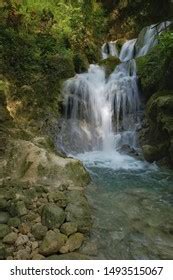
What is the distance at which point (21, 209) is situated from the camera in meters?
4.64

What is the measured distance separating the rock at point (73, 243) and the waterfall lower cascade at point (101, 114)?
4.42 metres

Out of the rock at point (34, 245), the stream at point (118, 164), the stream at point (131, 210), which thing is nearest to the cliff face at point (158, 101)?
the stream at point (118, 164)

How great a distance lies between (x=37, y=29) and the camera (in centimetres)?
1181

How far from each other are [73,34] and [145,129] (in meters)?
5.74

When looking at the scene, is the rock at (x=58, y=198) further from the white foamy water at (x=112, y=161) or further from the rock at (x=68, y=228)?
the white foamy water at (x=112, y=161)

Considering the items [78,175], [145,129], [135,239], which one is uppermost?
[145,129]

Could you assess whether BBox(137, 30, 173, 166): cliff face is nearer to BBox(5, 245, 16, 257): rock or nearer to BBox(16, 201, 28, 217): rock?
BBox(16, 201, 28, 217): rock

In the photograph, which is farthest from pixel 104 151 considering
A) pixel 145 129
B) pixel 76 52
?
pixel 76 52

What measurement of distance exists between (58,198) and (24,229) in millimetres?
943

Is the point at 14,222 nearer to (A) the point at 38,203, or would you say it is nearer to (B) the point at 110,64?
(A) the point at 38,203

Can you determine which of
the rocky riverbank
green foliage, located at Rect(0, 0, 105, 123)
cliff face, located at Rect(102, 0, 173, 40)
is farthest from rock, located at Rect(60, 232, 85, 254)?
cliff face, located at Rect(102, 0, 173, 40)

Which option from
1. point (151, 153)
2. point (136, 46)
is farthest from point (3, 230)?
point (136, 46)

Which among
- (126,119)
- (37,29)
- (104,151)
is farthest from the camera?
(37,29)

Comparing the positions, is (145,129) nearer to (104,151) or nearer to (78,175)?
(104,151)
